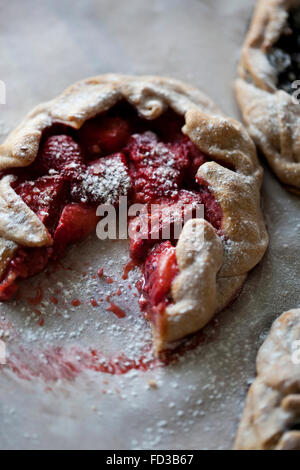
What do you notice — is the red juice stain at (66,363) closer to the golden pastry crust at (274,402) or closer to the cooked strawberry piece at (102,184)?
the golden pastry crust at (274,402)

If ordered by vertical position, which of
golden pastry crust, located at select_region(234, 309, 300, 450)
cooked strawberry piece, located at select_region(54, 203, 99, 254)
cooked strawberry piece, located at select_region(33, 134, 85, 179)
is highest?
cooked strawberry piece, located at select_region(33, 134, 85, 179)

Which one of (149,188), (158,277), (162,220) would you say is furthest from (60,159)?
(158,277)

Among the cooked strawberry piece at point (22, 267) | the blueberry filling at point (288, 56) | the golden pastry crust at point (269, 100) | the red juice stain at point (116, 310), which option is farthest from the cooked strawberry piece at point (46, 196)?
the blueberry filling at point (288, 56)

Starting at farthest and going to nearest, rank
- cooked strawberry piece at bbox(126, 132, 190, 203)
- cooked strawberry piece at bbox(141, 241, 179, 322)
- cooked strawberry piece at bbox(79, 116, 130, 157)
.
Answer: cooked strawberry piece at bbox(79, 116, 130, 157) < cooked strawberry piece at bbox(126, 132, 190, 203) < cooked strawberry piece at bbox(141, 241, 179, 322)

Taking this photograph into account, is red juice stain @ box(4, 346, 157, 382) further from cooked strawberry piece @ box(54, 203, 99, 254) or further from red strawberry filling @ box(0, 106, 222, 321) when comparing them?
cooked strawberry piece @ box(54, 203, 99, 254)

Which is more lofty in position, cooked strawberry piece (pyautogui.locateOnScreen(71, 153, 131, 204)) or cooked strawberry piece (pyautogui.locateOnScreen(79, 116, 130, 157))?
cooked strawberry piece (pyautogui.locateOnScreen(79, 116, 130, 157))

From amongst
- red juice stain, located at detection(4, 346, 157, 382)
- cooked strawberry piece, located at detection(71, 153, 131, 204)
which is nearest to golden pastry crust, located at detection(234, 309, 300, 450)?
red juice stain, located at detection(4, 346, 157, 382)

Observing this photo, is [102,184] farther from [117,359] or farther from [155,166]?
[117,359]
